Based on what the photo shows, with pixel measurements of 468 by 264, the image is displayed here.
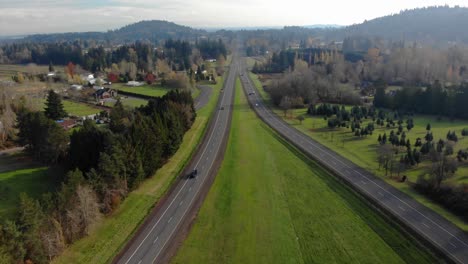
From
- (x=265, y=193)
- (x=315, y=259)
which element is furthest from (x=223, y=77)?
(x=315, y=259)

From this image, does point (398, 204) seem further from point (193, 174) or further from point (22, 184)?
point (22, 184)

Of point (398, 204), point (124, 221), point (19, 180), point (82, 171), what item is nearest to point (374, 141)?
point (398, 204)

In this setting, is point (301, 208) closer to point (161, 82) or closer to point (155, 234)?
point (155, 234)

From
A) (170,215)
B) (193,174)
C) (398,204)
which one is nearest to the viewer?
(170,215)

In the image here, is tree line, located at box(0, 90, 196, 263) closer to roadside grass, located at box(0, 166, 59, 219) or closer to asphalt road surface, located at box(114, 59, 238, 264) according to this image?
roadside grass, located at box(0, 166, 59, 219)

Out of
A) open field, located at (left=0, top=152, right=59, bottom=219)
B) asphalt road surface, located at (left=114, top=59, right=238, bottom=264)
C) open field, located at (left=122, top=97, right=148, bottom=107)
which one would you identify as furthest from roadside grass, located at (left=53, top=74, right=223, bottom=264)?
open field, located at (left=122, top=97, right=148, bottom=107)

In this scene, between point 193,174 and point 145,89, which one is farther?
point 145,89
